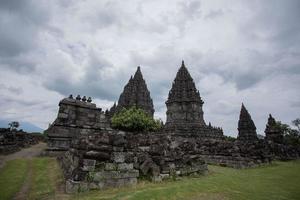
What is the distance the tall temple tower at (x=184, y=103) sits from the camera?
40.4m

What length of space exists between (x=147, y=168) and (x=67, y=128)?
23.2 ft

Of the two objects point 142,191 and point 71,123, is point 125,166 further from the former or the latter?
point 71,123

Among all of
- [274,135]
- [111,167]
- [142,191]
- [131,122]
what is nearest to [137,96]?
[131,122]

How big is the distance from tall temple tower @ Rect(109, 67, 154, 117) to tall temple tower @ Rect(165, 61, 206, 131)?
1825 cm

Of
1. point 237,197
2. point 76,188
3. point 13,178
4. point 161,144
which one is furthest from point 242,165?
point 13,178

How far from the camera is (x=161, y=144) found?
374 inches

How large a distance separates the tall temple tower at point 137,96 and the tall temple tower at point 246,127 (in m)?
25.1

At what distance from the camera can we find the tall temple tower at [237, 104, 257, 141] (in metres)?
48.4

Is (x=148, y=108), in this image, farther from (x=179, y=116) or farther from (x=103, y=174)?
(x=103, y=174)

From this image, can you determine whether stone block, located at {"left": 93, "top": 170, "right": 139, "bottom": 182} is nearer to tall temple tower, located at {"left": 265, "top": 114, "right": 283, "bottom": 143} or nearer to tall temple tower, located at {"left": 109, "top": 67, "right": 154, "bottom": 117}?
tall temple tower, located at {"left": 265, "top": 114, "right": 283, "bottom": 143}

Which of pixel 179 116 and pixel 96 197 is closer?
pixel 96 197

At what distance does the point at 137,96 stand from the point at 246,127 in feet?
102

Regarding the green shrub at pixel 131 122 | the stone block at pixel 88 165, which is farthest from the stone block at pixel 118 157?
the green shrub at pixel 131 122

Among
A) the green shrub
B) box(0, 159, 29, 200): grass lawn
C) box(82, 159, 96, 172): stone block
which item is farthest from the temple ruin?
the green shrub
